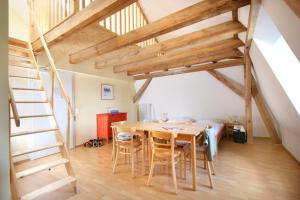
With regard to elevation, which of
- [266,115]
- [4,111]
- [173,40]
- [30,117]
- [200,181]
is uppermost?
[173,40]

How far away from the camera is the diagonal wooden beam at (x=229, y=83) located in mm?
4645

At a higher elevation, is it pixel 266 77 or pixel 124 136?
pixel 266 77

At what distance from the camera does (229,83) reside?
15.7 feet

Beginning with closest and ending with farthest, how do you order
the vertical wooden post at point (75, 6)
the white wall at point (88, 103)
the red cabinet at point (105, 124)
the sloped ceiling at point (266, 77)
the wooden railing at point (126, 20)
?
1. the sloped ceiling at point (266, 77)
2. the vertical wooden post at point (75, 6)
3. the wooden railing at point (126, 20)
4. the white wall at point (88, 103)
5. the red cabinet at point (105, 124)

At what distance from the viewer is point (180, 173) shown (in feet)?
8.17

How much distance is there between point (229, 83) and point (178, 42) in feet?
8.99

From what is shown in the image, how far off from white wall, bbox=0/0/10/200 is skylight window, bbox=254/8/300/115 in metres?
2.75

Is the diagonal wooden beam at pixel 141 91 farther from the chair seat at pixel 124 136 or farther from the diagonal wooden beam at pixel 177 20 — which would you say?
the chair seat at pixel 124 136

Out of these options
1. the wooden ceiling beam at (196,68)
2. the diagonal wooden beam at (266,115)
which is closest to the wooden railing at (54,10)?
the wooden ceiling beam at (196,68)

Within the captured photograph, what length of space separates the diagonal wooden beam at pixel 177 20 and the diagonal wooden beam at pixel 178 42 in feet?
2.12

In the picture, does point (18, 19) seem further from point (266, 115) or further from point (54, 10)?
point (266, 115)

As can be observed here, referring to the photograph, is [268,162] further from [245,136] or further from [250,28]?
[250,28]

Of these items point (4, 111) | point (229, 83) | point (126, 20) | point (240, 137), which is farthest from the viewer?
point (229, 83)

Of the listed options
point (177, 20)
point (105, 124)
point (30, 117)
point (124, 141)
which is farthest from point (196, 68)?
point (30, 117)
